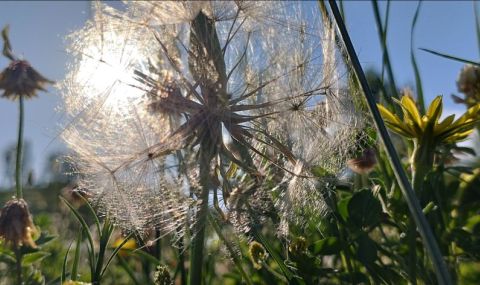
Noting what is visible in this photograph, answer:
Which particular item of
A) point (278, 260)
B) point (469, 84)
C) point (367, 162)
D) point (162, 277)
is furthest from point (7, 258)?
point (469, 84)

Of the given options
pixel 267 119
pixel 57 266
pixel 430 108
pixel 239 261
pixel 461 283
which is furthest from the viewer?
pixel 57 266

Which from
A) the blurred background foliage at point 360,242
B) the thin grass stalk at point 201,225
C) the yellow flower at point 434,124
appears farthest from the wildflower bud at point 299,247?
the yellow flower at point 434,124

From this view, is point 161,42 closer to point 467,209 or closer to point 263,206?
point 263,206

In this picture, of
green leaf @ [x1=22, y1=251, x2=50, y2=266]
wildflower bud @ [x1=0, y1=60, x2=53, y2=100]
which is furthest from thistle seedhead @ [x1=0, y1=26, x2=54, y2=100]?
green leaf @ [x1=22, y1=251, x2=50, y2=266]

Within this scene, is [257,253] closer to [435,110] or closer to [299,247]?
[299,247]

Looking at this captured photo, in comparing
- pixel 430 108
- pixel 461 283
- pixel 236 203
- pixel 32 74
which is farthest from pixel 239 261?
pixel 32 74

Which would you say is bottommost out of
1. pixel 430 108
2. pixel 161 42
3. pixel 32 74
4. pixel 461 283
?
pixel 461 283
